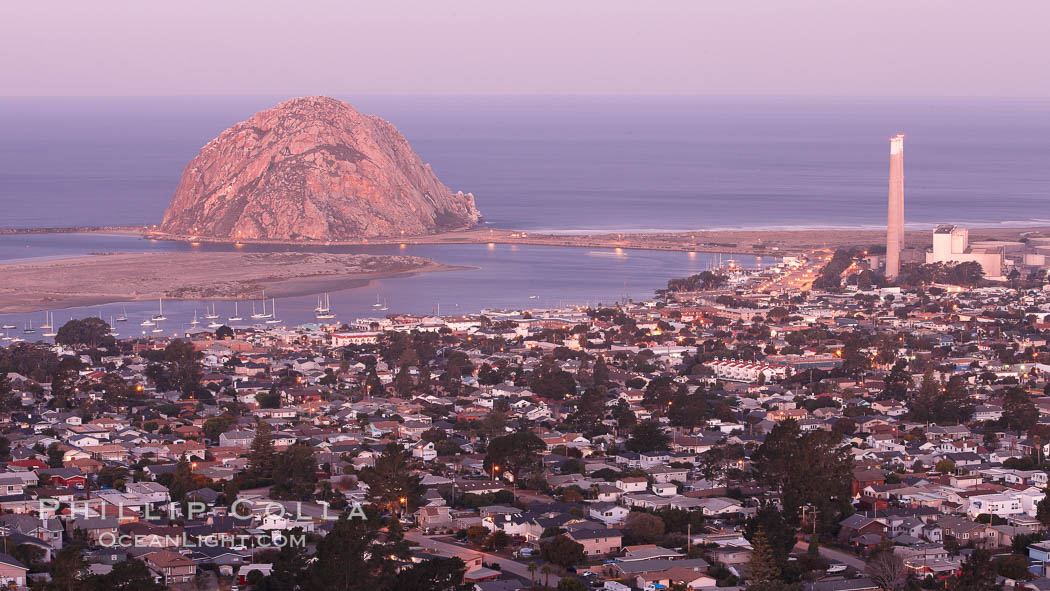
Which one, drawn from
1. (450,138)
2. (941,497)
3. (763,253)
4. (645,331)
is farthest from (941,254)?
(450,138)

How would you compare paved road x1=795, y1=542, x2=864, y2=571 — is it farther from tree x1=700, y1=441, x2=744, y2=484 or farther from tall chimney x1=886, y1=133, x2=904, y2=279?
tall chimney x1=886, y1=133, x2=904, y2=279

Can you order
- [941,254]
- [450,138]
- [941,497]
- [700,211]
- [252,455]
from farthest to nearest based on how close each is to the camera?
[450,138]
[700,211]
[941,254]
[252,455]
[941,497]

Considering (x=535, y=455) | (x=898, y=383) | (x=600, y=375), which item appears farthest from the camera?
(x=600, y=375)

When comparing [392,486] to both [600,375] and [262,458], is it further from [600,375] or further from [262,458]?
[600,375]

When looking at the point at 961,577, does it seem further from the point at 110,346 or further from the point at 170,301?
the point at 170,301

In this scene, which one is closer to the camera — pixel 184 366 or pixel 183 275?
pixel 184 366

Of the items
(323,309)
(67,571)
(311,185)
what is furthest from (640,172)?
(67,571)

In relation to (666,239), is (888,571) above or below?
below
